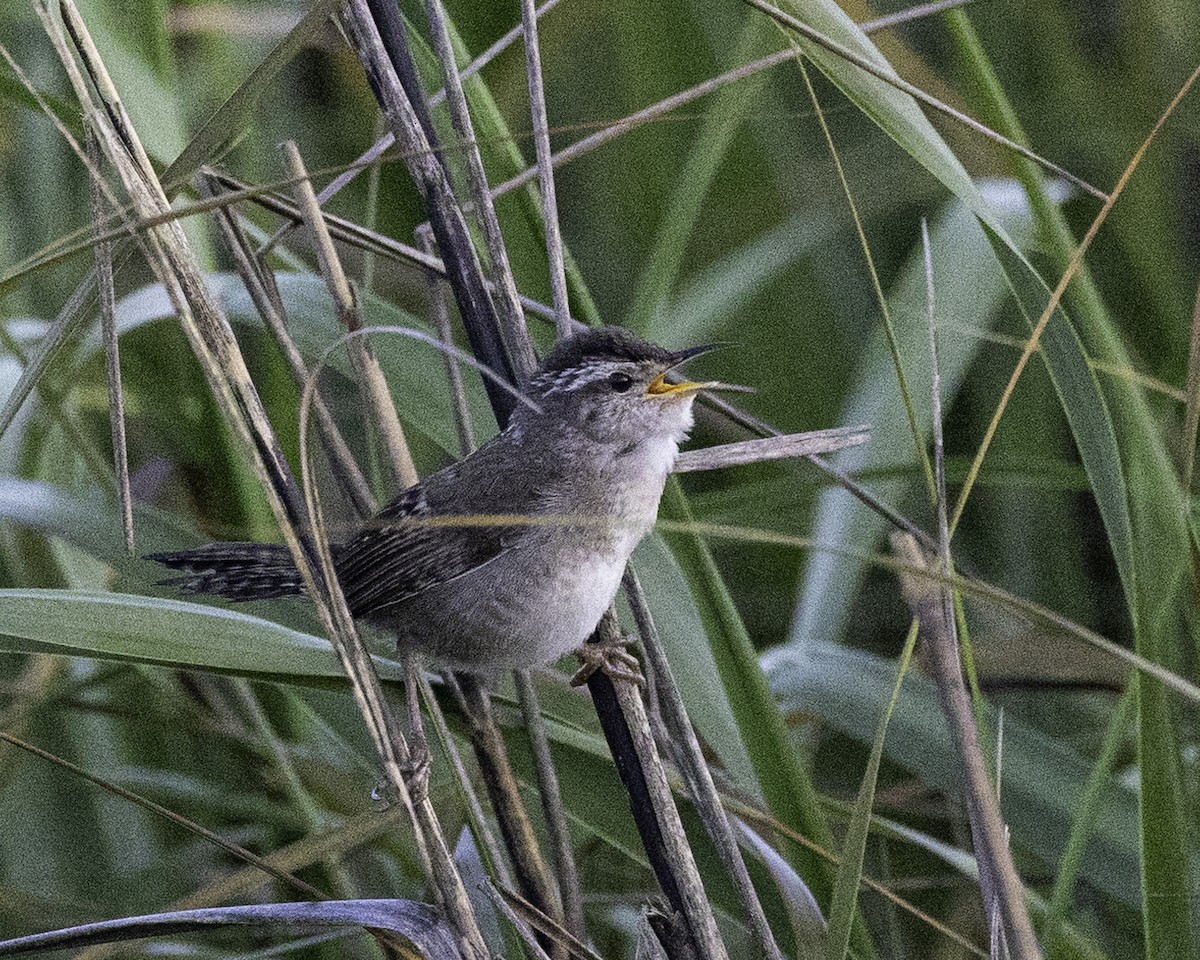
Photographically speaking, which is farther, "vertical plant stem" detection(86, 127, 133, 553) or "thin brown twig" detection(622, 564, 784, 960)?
"thin brown twig" detection(622, 564, 784, 960)

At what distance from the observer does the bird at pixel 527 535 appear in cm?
203

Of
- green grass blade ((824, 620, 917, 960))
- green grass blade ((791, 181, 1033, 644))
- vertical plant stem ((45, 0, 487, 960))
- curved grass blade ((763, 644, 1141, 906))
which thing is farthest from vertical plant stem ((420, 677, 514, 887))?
green grass blade ((791, 181, 1033, 644))

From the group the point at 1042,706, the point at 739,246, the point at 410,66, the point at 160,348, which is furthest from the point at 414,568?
the point at 739,246

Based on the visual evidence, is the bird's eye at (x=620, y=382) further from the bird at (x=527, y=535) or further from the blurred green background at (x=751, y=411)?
the blurred green background at (x=751, y=411)

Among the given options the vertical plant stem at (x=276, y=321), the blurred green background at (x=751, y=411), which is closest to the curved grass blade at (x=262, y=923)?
the blurred green background at (x=751, y=411)

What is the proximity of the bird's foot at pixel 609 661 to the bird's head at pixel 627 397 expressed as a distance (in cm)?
34

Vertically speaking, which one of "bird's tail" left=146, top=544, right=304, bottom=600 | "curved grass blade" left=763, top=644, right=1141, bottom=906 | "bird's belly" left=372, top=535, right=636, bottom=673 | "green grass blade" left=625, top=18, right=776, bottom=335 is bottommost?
"curved grass blade" left=763, top=644, right=1141, bottom=906

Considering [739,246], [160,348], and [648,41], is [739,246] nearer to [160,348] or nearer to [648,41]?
[648,41]

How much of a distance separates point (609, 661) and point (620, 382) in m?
0.46

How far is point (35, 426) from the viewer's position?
285 cm

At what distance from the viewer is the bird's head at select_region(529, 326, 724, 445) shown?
2.05 m

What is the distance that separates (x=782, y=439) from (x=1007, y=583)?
5.97 ft

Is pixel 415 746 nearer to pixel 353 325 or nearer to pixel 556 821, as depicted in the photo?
pixel 556 821

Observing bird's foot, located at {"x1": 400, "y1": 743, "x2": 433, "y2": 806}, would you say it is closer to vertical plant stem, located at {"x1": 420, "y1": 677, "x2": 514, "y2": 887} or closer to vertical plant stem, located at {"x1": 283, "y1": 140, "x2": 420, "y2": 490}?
vertical plant stem, located at {"x1": 420, "y1": 677, "x2": 514, "y2": 887}
